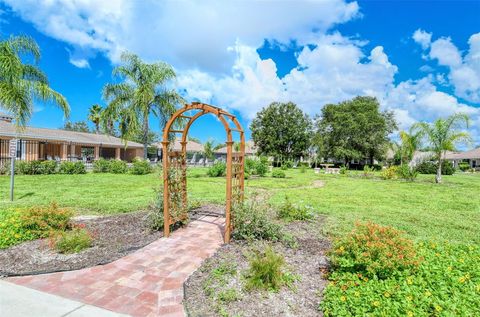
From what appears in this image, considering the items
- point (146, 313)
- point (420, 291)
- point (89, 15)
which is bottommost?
point (146, 313)

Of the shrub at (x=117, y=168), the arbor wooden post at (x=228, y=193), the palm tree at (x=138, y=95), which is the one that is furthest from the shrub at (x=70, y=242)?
the shrub at (x=117, y=168)

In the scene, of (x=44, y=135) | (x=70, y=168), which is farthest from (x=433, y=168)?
(x=44, y=135)

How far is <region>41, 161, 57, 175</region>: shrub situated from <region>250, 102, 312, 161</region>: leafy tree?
92.1 feet

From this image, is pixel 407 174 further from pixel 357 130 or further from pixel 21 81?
pixel 21 81

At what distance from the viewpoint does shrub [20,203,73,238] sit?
15.4 feet

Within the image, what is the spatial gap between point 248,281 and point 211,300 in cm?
50

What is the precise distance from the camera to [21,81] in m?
8.87

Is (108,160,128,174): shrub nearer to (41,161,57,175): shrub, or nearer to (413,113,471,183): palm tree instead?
(41,161,57,175): shrub

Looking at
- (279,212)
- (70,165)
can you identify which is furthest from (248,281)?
(70,165)

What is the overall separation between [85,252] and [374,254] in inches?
169

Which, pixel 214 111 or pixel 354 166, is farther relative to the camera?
pixel 354 166

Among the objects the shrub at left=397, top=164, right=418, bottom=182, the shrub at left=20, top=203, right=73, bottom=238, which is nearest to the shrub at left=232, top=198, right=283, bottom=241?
the shrub at left=20, top=203, right=73, bottom=238

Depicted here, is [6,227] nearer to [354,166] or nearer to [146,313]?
[146,313]

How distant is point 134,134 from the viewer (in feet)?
55.7
